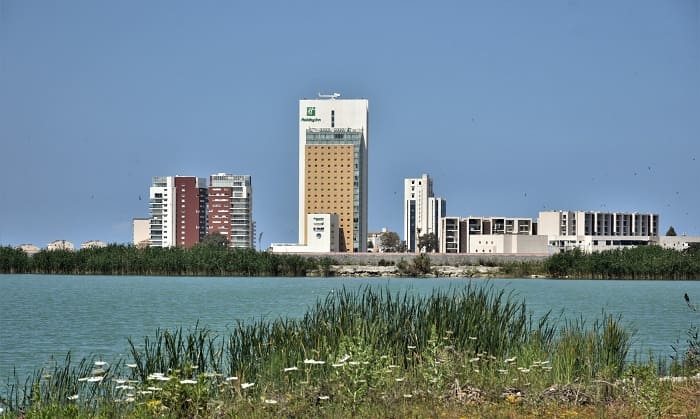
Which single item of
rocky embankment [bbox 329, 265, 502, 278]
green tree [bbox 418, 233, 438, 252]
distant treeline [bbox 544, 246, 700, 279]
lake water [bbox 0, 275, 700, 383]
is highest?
green tree [bbox 418, 233, 438, 252]

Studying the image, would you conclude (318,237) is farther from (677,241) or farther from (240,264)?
(240,264)

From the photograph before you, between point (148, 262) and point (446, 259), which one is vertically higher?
point (446, 259)

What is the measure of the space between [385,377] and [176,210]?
173522 millimetres

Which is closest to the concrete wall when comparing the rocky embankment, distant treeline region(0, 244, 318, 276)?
the rocky embankment

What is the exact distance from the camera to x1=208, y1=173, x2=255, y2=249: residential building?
177 meters

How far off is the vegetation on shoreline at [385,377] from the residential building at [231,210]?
16119cm

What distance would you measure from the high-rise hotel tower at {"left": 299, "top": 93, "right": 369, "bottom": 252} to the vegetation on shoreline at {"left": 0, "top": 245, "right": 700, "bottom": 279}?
7746cm

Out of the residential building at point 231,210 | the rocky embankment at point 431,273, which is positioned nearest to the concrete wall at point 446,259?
the rocky embankment at point 431,273

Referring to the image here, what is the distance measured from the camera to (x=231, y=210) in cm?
17675

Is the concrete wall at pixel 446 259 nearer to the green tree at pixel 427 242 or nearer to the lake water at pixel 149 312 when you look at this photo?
the lake water at pixel 149 312

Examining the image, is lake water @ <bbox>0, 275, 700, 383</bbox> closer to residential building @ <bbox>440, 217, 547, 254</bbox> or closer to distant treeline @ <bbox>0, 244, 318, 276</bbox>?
distant treeline @ <bbox>0, 244, 318, 276</bbox>

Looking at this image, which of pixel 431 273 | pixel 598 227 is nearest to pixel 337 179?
pixel 598 227

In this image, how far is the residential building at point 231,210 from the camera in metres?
177

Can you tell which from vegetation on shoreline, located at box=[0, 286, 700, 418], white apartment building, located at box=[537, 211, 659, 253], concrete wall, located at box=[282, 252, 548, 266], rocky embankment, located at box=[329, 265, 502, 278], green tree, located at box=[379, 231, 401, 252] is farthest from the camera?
green tree, located at box=[379, 231, 401, 252]
